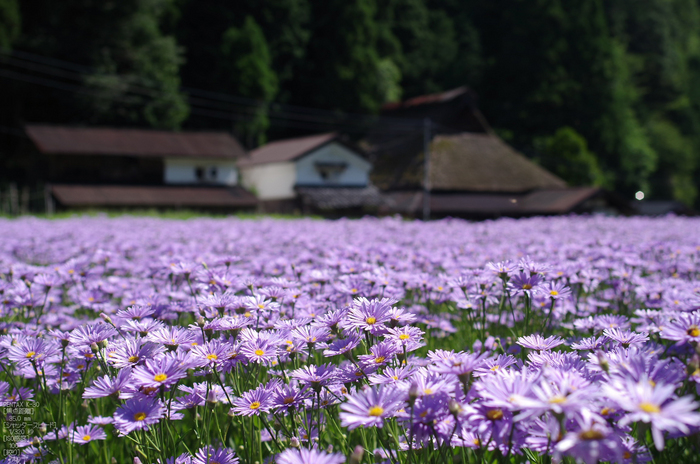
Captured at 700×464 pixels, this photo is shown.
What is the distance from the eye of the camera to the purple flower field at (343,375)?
3.99 ft

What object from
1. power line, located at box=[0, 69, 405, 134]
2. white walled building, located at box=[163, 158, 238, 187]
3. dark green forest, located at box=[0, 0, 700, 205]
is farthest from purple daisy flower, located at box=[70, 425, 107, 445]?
power line, located at box=[0, 69, 405, 134]

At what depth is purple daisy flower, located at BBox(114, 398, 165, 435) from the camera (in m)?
1.48

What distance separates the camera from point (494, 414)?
3.99 feet

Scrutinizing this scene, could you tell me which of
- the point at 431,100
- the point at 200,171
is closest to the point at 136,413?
the point at 200,171

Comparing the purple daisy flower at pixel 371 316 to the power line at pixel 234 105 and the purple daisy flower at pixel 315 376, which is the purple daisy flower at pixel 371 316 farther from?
the power line at pixel 234 105

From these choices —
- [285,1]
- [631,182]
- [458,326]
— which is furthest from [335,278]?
[631,182]

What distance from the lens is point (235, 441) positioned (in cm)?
241

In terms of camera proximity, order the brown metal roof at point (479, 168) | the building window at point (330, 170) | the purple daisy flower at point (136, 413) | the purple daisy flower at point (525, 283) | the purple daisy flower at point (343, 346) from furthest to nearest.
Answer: the brown metal roof at point (479, 168)
the building window at point (330, 170)
the purple daisy flower at point (525, 283)
the purple daisy flower at point (343, 346)
the purple daisy flower at point (136, 413)

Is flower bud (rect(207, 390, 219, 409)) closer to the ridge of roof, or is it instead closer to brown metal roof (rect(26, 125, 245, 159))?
brown metal roof (rect(26, 125, 245, 159))

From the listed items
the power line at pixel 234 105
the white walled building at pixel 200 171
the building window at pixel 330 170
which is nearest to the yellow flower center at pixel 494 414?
the white walled building at pixel 200 171

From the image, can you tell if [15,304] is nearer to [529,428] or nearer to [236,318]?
[236,318]

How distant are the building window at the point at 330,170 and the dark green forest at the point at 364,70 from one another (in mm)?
6724

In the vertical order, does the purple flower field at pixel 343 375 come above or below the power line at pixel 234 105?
below

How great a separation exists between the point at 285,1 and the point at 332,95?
7.57m
